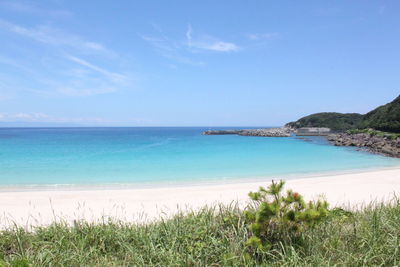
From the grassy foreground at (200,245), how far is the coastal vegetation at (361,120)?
55.1m

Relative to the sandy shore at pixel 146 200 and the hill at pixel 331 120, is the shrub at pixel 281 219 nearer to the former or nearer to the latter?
the sandy shore at pixel 146 200

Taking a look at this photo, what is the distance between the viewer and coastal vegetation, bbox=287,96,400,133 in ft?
163

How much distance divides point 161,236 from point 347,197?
7431 millimetres

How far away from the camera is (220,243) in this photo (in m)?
3.30

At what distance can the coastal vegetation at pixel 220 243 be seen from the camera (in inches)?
115

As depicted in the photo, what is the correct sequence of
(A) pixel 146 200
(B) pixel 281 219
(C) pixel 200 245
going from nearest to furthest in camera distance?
(B) pixel 281 219 < (C) pixel 200 245 < (A) pixel 146 200

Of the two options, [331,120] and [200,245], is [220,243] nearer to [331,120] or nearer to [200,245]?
[200,245]

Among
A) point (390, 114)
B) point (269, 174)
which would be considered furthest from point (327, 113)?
point (269, 174)

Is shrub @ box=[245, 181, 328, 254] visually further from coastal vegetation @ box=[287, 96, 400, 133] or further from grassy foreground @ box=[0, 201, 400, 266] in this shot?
coastal vegetation @ box=[287, 96, 400, 133]

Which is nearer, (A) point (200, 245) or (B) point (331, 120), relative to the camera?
(A) point (200, 245)

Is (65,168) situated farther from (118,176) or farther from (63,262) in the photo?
(63,262)

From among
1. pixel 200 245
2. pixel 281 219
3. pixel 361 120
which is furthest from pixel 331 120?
pixel 200 245

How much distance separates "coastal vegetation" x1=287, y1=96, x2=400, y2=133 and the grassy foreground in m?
55.1

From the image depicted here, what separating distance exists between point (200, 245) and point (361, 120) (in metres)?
91.6
